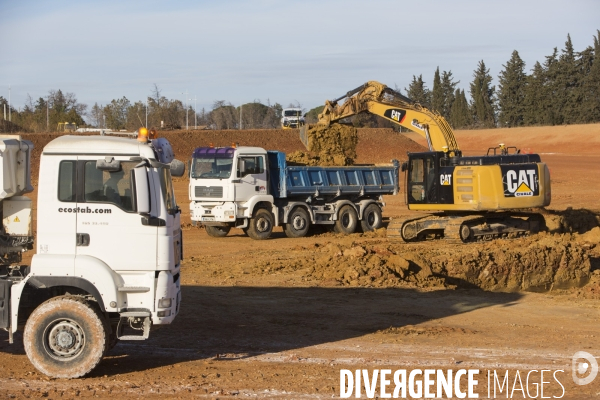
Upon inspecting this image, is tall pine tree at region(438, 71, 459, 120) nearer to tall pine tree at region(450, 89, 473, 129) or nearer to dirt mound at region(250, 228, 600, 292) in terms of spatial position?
tall pine tree at region(450, 89, 473, 129)

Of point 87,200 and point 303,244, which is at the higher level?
point 87,200

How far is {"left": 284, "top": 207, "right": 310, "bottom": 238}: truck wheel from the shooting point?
24031 millimetres

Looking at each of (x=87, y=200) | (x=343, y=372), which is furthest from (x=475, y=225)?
(x=87, y=200)

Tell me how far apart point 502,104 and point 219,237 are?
72.6m

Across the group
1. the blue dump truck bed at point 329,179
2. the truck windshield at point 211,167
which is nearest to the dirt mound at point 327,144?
the blue dump truck bed at point 329,179

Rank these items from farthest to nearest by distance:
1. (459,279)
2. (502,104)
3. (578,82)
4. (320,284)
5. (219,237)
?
1. (502,104)
2. (578,82)
3. (219,237)
4. (459,279)
5. (320,284)

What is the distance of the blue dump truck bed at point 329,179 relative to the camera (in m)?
23.5

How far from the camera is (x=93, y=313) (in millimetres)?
8898

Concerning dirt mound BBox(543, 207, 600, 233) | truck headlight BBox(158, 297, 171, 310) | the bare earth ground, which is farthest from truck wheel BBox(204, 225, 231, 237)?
truck headlight BBox(158, 297, 171, 310)

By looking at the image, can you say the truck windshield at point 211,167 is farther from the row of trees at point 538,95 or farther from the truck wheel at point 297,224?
the row of trees at point 538,95

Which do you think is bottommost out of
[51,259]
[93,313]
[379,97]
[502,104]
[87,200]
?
[93,313]

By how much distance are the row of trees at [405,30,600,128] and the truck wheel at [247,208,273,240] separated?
64.6 m

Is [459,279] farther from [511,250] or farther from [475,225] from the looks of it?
[475,225]

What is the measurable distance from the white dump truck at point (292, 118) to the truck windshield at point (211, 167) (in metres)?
37.0
